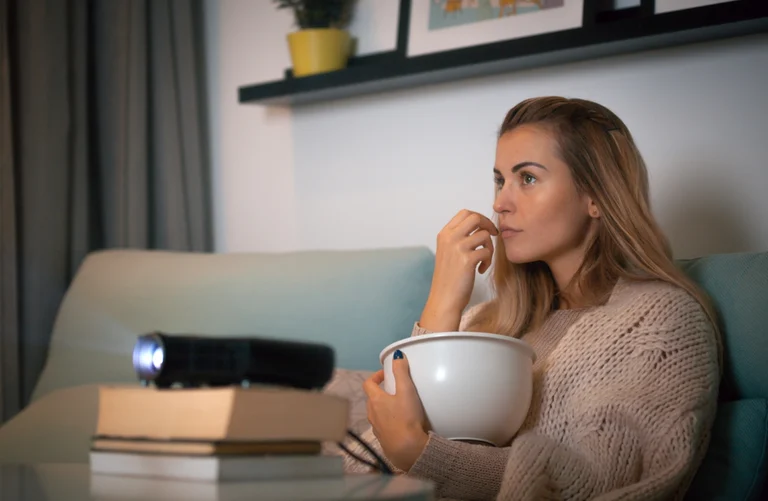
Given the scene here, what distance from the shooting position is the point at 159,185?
2.49 meters

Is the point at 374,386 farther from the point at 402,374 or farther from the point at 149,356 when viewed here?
the point at 149,356

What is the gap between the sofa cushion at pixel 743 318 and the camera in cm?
135

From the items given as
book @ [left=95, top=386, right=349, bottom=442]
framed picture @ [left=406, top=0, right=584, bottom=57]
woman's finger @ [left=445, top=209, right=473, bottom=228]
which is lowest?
book @ [left=95, top=386, right=349, bottom=442]

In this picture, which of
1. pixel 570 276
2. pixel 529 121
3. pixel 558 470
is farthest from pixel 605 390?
pixel 529 121

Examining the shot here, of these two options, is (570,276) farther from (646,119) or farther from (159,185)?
(159,185)

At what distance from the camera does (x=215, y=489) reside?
2.32 feet

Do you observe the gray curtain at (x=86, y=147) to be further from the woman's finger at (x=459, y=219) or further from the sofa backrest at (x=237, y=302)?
the woman's finger at (x=459, y=219)

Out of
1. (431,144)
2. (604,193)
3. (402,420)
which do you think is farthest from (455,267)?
(431,144)

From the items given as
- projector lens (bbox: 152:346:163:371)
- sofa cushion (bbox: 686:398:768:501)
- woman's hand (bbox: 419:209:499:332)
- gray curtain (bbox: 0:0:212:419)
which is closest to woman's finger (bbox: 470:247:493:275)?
woman's hand (bbox: 419:209:499:332)

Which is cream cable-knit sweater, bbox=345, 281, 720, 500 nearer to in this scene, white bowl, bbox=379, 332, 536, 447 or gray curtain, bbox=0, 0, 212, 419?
white bowl, bbox=379, 332, 536, 447

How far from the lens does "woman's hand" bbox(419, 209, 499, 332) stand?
A: 5.08 ft

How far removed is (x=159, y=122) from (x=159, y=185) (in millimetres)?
177

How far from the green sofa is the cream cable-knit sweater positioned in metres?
0.11

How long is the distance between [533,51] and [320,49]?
0.60 metres
